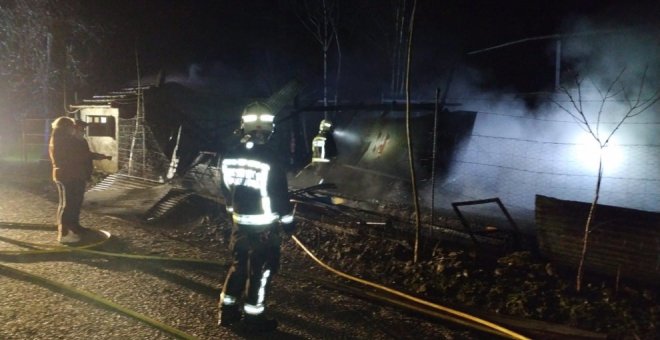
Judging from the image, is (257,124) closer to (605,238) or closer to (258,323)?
(258,323)

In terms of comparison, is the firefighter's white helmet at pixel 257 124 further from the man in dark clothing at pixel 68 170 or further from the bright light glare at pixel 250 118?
the man in dark clothing at pixel 68 170

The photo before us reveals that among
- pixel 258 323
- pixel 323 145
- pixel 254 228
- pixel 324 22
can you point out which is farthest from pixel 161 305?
pixel 324 22

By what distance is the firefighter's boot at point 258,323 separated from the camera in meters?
3.91

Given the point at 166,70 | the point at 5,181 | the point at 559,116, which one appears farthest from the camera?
the point at 166,70

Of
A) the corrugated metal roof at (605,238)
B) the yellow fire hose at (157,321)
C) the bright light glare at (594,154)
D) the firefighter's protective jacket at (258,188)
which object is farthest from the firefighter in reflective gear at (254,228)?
the bright light glare at (594,154)

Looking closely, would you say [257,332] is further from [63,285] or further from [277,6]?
[277,6]

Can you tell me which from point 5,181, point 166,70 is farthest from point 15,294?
point 166,70

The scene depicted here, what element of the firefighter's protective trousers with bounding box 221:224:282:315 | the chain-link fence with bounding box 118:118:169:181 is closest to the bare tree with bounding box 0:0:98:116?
the chain-link fence with bounding box 118:118:169:181

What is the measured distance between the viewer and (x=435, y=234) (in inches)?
265

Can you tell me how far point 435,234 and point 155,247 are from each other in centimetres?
420

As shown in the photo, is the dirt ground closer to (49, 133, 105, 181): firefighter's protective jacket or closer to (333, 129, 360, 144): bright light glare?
(49, 133, 105, 181): firefighter's protective jacket

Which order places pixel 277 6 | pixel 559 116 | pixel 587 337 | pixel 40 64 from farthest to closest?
pixel 277 6 < pixel 40 64 < pixel 559 116 < pixel 587 337

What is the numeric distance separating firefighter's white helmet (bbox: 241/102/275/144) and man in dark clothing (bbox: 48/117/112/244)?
4065 millimetres

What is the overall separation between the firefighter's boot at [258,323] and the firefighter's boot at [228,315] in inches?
4.3
